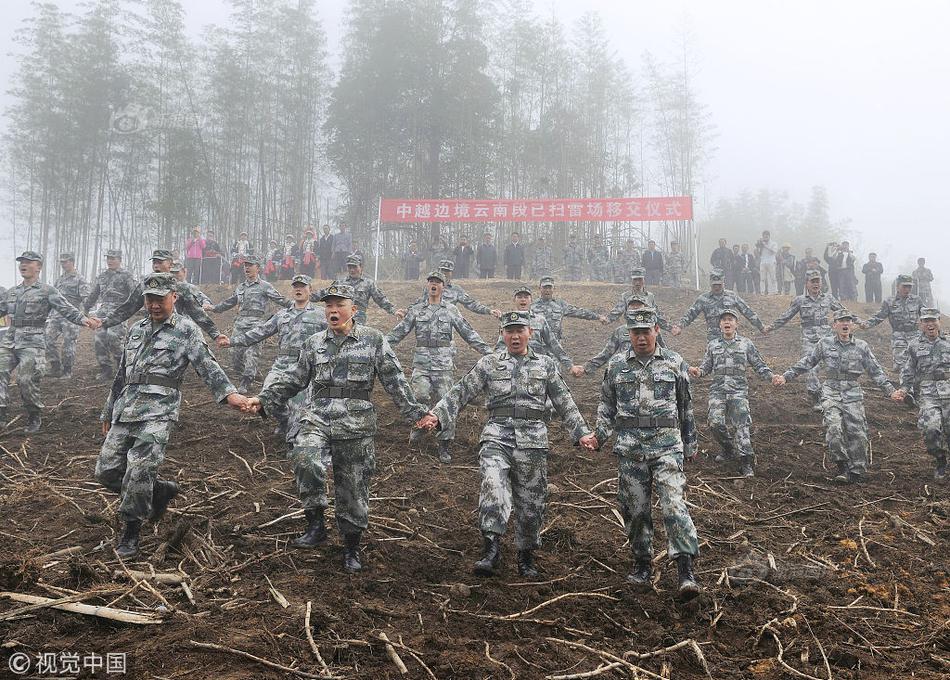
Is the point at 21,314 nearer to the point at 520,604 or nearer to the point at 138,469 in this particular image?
the point at 138,469

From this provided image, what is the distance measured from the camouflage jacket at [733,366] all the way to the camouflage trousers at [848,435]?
3.35 ft

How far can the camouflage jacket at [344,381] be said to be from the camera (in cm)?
509

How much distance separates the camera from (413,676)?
3.39 metres

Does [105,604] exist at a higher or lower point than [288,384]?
lower

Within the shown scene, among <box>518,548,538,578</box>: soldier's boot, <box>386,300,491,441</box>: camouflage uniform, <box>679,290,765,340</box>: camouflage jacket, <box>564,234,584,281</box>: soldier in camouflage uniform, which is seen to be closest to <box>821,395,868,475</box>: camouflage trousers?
<box>679,290,765,340</box>: camouflage jacket

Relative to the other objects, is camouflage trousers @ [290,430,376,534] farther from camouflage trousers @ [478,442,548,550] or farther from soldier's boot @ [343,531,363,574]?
camouflage trousers @ [478,442,548,550]

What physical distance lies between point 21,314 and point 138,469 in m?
5.81

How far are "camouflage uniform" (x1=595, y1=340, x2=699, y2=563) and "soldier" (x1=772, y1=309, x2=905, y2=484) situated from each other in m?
4.03

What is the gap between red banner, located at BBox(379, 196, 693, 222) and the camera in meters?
21.1

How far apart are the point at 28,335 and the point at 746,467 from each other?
34.2 feet

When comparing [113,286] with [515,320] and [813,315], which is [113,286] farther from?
[813,315]

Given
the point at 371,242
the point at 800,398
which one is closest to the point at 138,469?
the point at 800,398

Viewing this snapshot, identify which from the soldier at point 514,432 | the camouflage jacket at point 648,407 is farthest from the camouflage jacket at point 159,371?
the camouflage jacket at point 648,407

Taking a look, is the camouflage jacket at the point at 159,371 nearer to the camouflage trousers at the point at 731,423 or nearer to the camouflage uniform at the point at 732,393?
the camouflage uniform at the point at 732,393
